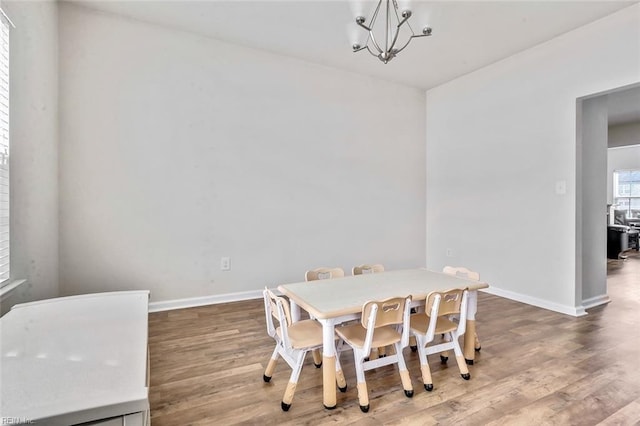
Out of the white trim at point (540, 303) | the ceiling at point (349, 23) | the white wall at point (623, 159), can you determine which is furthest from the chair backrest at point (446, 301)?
the white wall at point (623, 159)

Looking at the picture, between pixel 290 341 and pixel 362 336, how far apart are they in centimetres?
44

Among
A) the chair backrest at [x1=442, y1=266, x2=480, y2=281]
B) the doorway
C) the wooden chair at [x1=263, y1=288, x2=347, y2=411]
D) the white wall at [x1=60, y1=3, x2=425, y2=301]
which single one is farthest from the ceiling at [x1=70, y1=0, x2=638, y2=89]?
the wooden chair at [x1=263, y1=288, x2=347, y2=411]

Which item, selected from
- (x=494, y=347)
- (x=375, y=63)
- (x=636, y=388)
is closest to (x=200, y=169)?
(x=375, y=63)

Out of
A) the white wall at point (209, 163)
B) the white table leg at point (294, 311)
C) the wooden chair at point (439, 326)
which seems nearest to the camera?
the wooden chair at point (439, 326)

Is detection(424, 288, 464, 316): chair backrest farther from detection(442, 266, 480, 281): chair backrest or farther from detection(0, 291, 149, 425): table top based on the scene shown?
detection(0, 291, 149, 425): table top

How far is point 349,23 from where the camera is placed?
308 centimetres

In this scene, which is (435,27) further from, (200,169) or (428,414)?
(428,414)

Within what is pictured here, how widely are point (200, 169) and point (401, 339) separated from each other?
2.64m

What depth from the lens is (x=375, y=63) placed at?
4027 mm

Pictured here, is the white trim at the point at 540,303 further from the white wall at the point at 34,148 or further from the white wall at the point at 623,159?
the white wall at the point at 623,159

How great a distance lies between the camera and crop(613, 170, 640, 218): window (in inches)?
351

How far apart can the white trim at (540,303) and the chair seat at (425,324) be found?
194 centimetres

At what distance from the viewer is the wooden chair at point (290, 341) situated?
1.79 m

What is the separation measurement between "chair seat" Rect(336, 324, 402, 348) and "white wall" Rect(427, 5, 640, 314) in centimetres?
254
